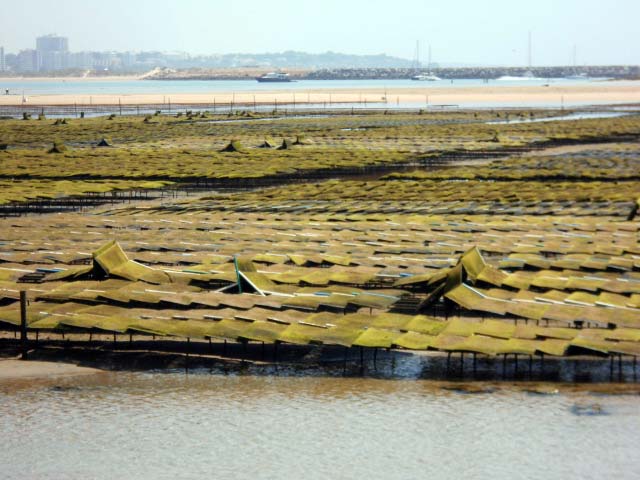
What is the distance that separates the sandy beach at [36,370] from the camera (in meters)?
34.8

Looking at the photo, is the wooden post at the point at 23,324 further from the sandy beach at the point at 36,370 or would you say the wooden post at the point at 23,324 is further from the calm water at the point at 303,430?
the calm water at the point at 303,430

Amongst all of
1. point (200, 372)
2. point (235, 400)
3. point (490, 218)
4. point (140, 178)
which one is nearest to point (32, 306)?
point (200, 372)

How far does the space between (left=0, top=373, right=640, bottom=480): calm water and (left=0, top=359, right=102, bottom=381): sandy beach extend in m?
0.69

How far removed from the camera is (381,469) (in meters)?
27.4

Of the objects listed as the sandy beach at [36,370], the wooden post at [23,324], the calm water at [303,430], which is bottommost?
the calm water at [303,430]

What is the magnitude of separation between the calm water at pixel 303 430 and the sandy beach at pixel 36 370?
2.27 ft

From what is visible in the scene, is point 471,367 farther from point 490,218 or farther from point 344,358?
point 490,218

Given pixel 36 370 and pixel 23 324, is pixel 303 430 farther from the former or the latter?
pixel 23 324

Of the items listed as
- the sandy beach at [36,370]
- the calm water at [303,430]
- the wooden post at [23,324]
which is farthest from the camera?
the wooden post at [23,324]

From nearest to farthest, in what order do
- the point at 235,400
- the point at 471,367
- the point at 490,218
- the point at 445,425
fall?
the point at 445,425 → the point at 235,400 → the point at 471,367 → the point at 490,218

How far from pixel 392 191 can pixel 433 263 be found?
2963 cm

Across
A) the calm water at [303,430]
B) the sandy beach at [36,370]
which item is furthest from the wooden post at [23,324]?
the calm water at [303,430]

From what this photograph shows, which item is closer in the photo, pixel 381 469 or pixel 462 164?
pixel 381 469

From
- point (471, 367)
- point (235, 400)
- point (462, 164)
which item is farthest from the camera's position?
point (462, 164)
